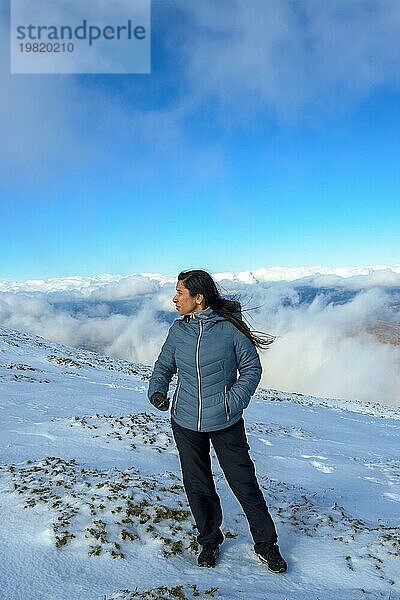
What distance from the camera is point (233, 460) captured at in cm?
569

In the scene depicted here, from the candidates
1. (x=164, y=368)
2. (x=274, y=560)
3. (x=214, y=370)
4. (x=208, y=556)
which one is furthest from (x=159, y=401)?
(x=274, y=560)

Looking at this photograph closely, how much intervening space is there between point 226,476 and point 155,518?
2.04 m

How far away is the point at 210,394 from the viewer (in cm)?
555

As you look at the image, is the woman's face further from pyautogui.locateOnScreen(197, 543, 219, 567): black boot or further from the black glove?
pyautogui.locateOnScreen(197, 543, 219, 567): black boot

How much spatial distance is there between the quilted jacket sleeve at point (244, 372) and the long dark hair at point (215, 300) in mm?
140

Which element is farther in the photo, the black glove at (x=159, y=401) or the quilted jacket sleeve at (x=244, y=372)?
the black glove at (x=159, y=401)

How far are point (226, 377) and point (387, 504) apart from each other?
7196mm

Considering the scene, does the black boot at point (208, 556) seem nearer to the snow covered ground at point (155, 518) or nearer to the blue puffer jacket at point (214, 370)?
the snow covered ground at point (155, 518)

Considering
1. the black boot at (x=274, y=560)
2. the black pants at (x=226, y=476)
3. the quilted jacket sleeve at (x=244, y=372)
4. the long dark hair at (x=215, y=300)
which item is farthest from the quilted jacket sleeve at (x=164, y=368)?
the black boot at (x=274, y=560)

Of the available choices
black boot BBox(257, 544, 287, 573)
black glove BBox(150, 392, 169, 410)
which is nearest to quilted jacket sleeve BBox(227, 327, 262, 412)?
black glove BBox(150, 392, 169, 410)

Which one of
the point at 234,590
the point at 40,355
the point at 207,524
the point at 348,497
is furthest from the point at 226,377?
the point at 40,355

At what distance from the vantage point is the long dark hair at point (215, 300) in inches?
222

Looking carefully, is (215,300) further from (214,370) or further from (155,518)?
(155,518)

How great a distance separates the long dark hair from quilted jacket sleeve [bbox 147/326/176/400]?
0.63 m
